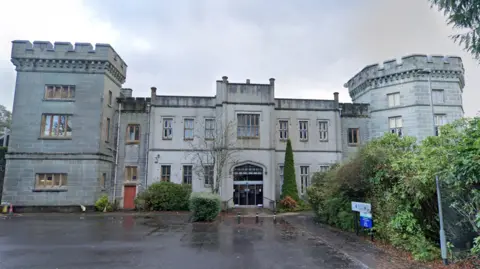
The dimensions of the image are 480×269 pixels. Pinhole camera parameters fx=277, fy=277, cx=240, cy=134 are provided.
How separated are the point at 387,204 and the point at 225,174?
44.1ft

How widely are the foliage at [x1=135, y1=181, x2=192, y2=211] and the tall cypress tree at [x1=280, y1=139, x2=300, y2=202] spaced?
310 inches

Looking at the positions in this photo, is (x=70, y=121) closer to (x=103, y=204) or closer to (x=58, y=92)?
(x=58, y=92)

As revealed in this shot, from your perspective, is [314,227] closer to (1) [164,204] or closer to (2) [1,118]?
(1) [164,204]

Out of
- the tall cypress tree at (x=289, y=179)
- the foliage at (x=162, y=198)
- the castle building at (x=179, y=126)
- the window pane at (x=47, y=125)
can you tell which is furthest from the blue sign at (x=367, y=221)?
the window pane at (x=47, y=125)

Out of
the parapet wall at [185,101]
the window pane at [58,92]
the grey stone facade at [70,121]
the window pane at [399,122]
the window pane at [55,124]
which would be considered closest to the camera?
the grey stone facade at [70,121]

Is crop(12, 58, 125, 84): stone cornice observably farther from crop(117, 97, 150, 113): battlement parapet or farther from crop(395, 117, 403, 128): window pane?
crop(395, 117, 403, 128): window pane

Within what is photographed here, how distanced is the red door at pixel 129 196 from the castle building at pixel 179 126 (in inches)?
3.2

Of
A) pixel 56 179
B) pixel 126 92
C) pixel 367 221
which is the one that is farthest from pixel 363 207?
pixel 126 92

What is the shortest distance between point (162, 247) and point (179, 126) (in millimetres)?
14948

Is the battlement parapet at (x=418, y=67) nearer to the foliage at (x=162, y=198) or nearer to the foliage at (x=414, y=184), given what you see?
the foliage at (x=414, y=184)

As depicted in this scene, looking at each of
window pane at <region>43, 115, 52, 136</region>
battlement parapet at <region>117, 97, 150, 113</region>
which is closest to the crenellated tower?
battlement parapet at <region>117, 97, 150, 113</region>

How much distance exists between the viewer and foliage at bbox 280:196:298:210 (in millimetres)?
21062

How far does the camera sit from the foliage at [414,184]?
23.8 feet

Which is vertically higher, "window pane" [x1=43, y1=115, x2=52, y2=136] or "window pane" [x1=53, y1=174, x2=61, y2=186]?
"window pane" [x1=43, y1=115, x2=52, y2=136]
